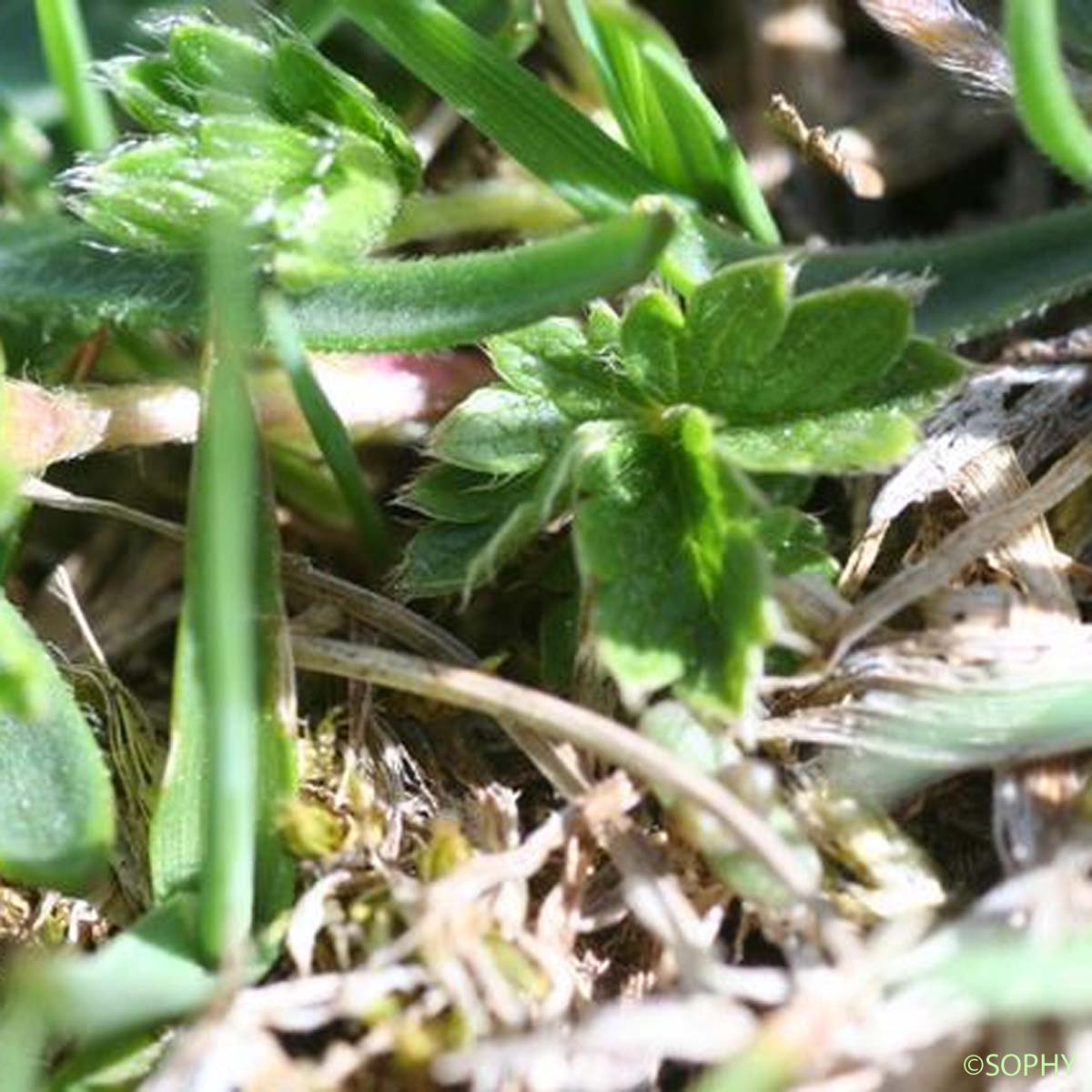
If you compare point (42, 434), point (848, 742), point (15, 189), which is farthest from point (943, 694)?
point (15, 189)

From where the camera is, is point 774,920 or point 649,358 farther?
point 649,358

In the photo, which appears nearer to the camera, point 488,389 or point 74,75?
point 488,389

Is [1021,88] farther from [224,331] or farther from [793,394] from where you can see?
[224,331]

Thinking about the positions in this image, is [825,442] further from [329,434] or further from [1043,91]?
[329,434]

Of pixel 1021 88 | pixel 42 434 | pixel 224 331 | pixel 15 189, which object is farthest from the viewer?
pixel 15 189

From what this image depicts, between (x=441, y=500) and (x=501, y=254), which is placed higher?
(x=501, y=254)

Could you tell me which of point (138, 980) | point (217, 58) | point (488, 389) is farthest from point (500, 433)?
point (138, 980)

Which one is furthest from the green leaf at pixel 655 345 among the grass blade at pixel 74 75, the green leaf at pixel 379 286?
the grass blade at pixel 74 75
